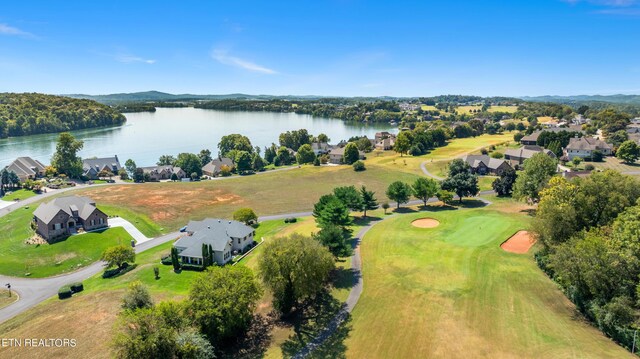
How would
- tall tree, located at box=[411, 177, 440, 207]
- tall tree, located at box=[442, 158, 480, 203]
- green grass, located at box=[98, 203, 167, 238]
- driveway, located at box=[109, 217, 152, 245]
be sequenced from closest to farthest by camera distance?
1. driveway, located at box=[109, 217, 152, 245]
2. green grass, located at box=[98, 203, 167, 238]
3. tall tree, located at box=[411, 177, 440, 207]
4. tall tree, located at box=[442, 158, 480, 203]

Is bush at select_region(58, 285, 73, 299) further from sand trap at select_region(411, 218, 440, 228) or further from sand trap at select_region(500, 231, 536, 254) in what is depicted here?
sand trap at select_region(500, 231, 536, 254)

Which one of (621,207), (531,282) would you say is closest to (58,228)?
(531,282)

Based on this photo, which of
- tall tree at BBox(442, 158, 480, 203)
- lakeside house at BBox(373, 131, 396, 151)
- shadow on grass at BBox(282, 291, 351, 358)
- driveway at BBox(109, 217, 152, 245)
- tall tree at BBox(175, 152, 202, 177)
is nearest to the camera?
shadow on grass at BBox(282, 291, 351, 358)

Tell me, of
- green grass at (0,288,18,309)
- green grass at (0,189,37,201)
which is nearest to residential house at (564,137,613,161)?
green grass at (0,288,18,309)

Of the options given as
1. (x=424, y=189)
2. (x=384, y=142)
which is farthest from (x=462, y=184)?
(x=384, y=142)

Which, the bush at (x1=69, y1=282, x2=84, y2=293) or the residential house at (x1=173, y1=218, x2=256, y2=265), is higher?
the residential house at (x1=173, y1=218, x2=256, y2=265)

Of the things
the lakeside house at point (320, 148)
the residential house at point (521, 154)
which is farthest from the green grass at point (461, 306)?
the lakeside house at point (320, 148)
